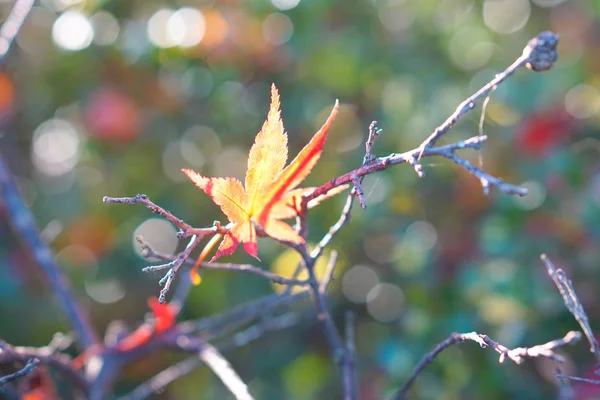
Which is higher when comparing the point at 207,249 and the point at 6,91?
the point at 6,91

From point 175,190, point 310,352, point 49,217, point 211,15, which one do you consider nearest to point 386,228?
point 310,352

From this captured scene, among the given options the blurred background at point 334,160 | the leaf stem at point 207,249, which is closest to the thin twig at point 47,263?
the blurred background at point 334,160

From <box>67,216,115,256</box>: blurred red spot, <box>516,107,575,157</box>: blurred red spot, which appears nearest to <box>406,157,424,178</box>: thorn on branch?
<box>516,107,575,157</box>: blurred red spot

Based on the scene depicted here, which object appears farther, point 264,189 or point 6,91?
point 6,91

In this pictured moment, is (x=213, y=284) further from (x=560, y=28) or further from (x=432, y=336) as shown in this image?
(x=560, y=28)

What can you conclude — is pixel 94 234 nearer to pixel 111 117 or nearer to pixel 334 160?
pixel 111 117

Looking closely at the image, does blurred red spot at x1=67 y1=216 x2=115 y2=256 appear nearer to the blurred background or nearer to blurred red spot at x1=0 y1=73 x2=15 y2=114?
the blurred background

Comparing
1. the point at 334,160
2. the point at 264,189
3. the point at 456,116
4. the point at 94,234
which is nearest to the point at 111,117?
the point at 94,234
